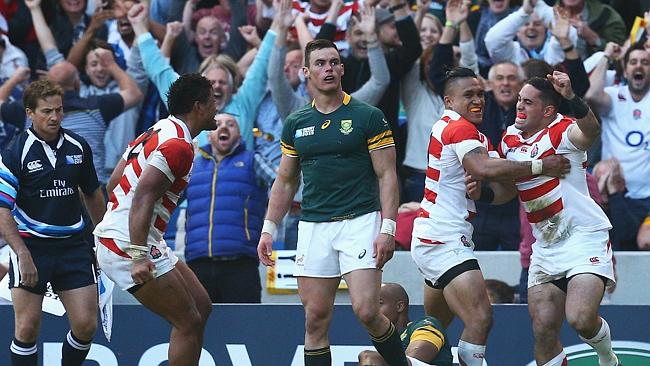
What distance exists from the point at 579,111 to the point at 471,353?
5.81 ft

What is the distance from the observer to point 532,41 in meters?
12.7

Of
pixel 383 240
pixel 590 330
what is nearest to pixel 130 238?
pixel 383 240

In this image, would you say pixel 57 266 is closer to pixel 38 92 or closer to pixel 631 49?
pixel 38 92

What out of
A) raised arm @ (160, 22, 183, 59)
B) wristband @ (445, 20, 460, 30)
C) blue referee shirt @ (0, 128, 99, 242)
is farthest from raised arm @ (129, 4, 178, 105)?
blue referee shirt @ (0, 128, 99, 242)

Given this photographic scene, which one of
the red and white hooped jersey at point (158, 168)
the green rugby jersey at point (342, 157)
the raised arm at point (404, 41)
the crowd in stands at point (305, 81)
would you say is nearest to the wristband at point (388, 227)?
the green rugby jersey at point (342, 157)

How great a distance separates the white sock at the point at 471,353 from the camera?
28.0 feet

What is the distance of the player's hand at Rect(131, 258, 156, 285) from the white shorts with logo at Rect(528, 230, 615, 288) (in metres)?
2.69

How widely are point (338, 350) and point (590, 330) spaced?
2121 millimetres

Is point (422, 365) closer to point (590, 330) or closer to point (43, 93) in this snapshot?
point (590, 330)

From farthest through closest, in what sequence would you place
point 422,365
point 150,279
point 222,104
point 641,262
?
point 222,104
point 641,262
point 150,279
point 422,365

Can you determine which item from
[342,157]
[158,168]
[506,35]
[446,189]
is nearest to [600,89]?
[506,35]

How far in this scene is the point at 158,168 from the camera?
854 cm

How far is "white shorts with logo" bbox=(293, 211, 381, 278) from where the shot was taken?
842cm

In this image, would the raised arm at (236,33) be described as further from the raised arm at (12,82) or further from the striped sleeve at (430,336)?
the striped sleeve at (430,336)
